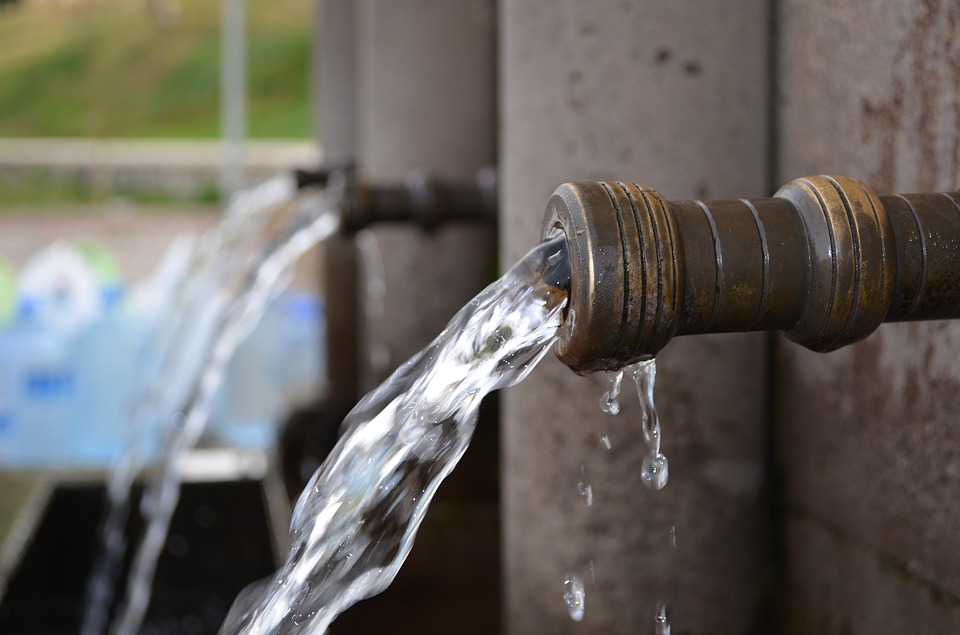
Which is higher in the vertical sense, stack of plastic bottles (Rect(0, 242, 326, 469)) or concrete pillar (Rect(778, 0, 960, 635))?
concrete pillar (Rect(778, 0, 960, 635))

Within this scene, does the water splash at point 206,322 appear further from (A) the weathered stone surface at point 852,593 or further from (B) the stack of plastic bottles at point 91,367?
(B) the stack of plastic bottles at point 91,367

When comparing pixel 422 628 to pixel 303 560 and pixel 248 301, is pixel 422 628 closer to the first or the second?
pixel 248 301

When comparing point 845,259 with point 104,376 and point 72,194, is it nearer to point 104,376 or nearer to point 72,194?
point 104,376

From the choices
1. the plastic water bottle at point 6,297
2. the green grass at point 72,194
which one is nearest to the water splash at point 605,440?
the plastic water bottle at point 6,297

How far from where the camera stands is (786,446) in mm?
1590

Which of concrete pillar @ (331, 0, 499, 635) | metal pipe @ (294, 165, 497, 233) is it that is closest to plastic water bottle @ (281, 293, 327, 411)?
concrete pillar @ (331, 0, 499, 635)

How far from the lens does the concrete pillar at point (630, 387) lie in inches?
54.9

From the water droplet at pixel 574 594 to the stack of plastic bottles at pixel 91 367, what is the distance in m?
4.18

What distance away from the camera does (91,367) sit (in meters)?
6.37

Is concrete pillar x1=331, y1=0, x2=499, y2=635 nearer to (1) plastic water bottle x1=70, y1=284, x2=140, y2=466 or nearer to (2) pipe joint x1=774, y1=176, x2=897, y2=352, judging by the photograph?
(2) pipe joint x1=774, y1=176, x2=897, y2=352

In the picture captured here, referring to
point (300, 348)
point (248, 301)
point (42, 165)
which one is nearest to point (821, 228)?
point (248, 301)

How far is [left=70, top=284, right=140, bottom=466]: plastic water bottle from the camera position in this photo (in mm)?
6266

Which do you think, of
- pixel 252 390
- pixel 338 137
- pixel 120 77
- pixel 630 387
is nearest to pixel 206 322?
pixel 630 387

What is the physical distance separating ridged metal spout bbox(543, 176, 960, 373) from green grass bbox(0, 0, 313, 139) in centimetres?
1942
